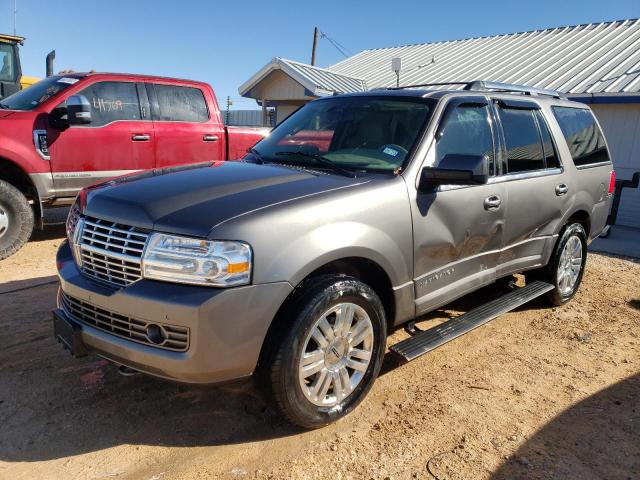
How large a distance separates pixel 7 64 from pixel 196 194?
9916 mm

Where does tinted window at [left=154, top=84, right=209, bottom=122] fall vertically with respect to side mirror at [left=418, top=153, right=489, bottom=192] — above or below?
above

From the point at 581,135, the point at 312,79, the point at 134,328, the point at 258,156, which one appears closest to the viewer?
the point at 134,328

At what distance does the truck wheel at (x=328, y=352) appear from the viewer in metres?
2.63

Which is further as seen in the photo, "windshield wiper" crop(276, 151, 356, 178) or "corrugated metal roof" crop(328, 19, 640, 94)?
"corrugated metal roof" crop(328, 19, 640, 94)

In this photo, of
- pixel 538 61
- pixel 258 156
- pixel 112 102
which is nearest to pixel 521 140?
pixel 258 156

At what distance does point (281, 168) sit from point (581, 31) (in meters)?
16.3

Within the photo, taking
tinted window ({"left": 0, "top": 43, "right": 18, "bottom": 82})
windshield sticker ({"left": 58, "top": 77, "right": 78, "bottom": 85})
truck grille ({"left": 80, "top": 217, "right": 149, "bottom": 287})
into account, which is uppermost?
tinted window ({"left": 0, "top": 43, "right": 18, "bottom": 82})

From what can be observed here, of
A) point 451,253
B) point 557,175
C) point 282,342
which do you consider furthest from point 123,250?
point 557,175

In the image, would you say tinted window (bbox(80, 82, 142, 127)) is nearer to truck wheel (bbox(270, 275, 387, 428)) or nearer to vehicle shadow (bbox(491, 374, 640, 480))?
truck wheel (bbox(270, 275, 387, 428))

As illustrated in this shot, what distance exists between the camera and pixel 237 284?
2.43 meters

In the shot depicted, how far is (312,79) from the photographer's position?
15.6 m

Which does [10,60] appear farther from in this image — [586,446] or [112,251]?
[586,446]

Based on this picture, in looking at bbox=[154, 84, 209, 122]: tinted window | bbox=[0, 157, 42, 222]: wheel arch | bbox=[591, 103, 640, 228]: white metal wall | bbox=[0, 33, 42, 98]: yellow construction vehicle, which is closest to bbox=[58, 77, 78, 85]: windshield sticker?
bbox=[154, 84, 209, 122]: tinted window

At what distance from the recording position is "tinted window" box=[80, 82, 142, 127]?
21.2 ft
